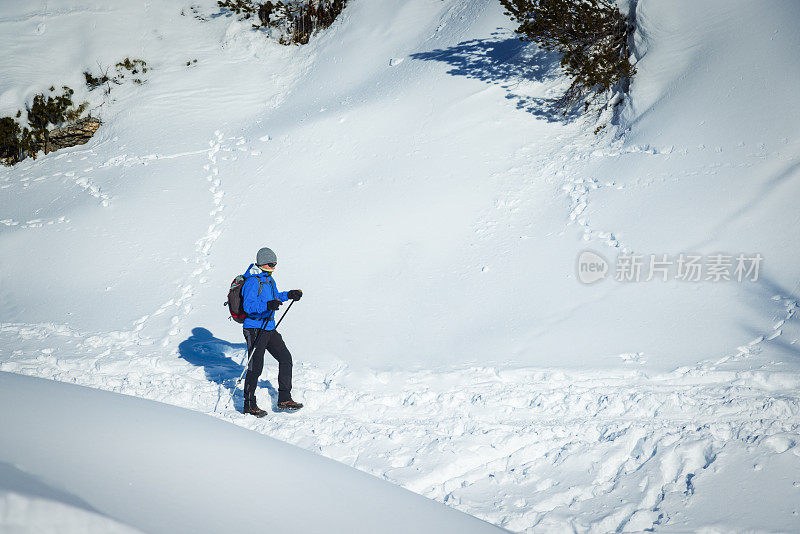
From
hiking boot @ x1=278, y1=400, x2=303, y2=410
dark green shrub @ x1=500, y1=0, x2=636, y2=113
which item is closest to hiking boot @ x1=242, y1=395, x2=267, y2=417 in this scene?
hiking boot @ x1=278, y1=400, x2=303, y2=410

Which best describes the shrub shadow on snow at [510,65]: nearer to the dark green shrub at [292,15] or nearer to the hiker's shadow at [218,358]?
the dark green shrub at [292,15]

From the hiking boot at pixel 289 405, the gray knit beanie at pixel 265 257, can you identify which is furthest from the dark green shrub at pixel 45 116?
the hiking boot at pixel 289 405

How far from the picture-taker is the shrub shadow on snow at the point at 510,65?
10672 mm

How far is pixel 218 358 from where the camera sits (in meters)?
Answer: 7.15

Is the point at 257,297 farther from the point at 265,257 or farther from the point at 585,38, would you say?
the point at 585,38

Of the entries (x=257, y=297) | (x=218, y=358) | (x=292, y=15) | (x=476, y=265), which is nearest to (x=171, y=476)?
(x=257, y=297)

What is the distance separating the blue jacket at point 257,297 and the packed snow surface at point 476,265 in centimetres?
99

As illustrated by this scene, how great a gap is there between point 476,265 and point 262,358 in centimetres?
329

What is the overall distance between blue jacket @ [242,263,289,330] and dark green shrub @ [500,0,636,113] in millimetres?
6915

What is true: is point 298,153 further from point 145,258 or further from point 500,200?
point 500,200

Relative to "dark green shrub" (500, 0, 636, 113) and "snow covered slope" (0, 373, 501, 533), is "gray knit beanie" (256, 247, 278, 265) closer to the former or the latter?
"snow covered slope" (0, 373, 501, 533)

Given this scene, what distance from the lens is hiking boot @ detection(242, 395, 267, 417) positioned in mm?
5668

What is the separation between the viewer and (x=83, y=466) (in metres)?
1.94

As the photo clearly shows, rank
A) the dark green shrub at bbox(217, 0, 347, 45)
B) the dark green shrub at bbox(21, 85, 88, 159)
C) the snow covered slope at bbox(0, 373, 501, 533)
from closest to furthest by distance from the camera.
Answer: the snow covered slope at bbox(0, 373, 501, 533) < the dark green shrub at bbox(21, 85, 88, 159) < the dark green shrub at bbox(217, 0, 347, 45)
